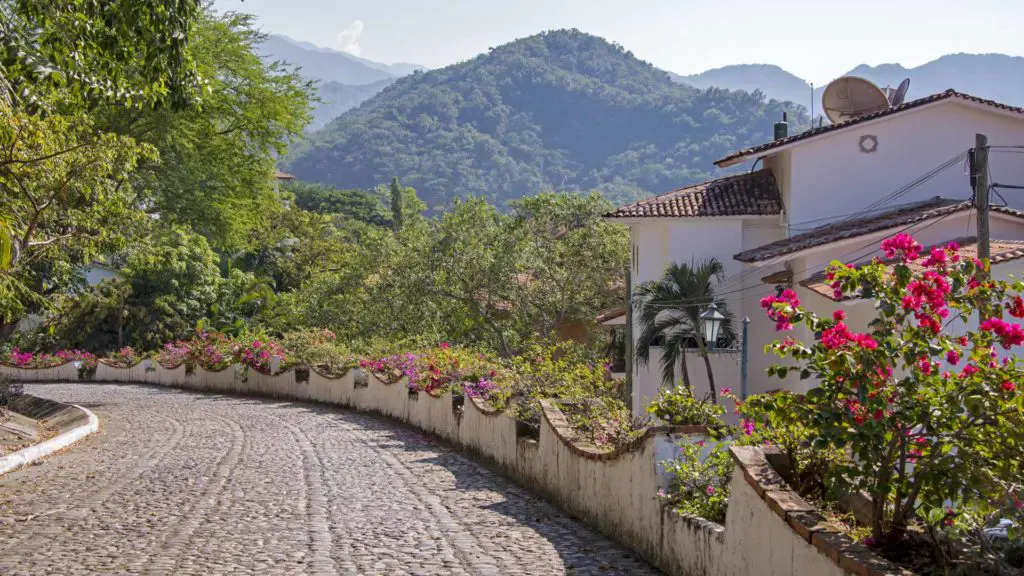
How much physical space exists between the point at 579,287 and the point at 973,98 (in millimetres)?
17759

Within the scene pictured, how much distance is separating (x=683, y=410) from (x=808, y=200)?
2160cm

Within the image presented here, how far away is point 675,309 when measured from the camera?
1115 inches

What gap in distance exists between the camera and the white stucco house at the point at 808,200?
27.3 meters

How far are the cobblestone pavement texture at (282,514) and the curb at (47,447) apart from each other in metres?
0.21

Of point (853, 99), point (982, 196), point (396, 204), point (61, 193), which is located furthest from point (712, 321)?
point (396, 204)

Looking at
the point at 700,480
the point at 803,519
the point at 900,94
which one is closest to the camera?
the point at 803,519

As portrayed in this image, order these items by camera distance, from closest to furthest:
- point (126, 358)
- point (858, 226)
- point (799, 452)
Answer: point (799, 452) → point (858, 226) → point (126, 358)

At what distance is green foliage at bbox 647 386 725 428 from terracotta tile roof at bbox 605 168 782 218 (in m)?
22.0

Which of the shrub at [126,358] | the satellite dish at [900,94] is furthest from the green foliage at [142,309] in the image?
the satellite dish at [900,94]

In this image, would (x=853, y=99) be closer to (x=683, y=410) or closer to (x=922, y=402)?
(x=683, y=410)

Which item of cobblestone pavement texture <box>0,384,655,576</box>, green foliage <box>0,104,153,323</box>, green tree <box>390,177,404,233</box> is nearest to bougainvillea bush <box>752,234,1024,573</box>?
cobblestone pavement texture <box>0,384,655,576</box>

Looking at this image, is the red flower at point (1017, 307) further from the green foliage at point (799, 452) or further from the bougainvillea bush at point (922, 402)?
the green foliage at point (799, 452)

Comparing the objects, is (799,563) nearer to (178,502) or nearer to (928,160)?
(178,502)

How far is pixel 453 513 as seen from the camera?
37.0ft
